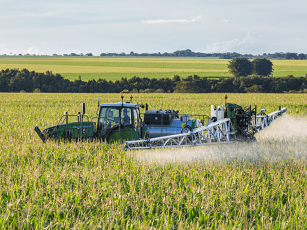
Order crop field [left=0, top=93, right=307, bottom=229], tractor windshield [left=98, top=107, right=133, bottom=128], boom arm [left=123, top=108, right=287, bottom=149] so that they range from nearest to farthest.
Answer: crop field [left=0, top=93, right=307, bottom=229]
boom arm [left=123, top=108, right=287, bottom=149]
tractor windshield [left=98, top=107, right=133, bottom=128]

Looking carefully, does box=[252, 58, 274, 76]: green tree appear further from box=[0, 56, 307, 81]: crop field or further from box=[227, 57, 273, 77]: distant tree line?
box=[0, 56, 307, 81]: crop field

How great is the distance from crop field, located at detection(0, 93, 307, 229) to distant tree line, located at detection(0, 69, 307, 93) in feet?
175

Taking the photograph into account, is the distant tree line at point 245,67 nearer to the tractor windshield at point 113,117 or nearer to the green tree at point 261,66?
the green tree at point 261,66

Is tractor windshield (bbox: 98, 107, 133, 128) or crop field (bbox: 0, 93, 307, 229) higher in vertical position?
tractor windshield (bbox: 98, 107, 133, 128)

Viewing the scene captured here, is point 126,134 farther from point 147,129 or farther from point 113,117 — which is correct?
point 147,129

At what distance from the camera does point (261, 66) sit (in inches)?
3939

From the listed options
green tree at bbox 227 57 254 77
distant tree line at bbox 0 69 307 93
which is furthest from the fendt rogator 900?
green tree at bbox 227 57 254 77

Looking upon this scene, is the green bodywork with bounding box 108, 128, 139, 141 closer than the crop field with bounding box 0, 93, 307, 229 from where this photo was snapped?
No

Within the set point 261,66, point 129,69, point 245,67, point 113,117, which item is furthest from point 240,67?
point 113,117

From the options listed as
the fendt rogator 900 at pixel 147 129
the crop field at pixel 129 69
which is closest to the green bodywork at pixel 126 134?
→ the fendt rogator 900 at pixel 147 129

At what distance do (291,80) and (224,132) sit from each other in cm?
6246

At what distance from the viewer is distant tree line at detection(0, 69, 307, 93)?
216 ft

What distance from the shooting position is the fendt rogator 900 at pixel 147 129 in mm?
12000

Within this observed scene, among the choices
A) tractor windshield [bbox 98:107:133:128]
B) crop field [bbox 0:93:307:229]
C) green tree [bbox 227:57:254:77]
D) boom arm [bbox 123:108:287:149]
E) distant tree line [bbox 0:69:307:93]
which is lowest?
crop field [bbox 0:93:307:229]
